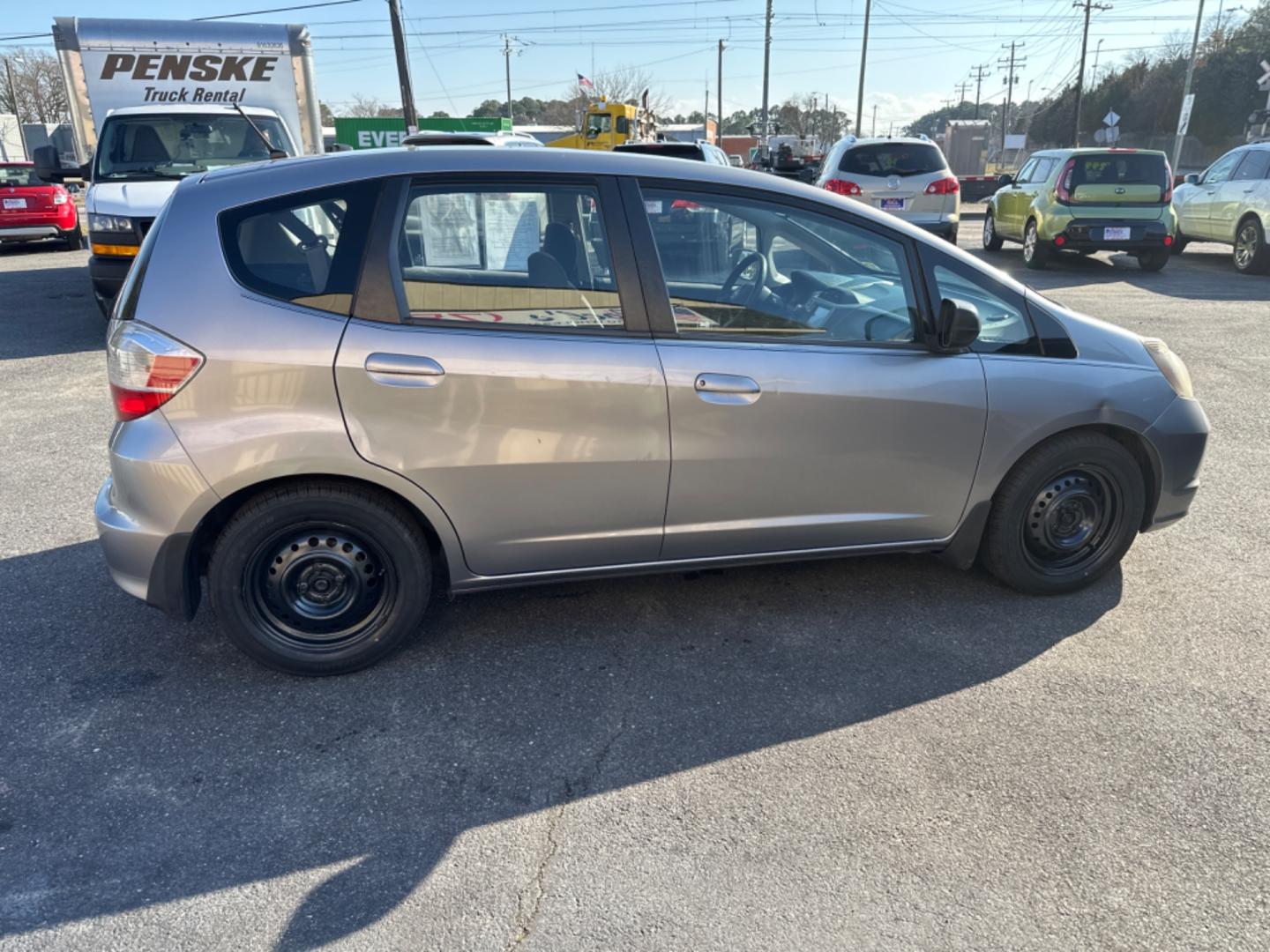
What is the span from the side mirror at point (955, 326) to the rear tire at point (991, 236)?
14.2 metres

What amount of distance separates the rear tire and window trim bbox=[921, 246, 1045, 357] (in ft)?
45.3

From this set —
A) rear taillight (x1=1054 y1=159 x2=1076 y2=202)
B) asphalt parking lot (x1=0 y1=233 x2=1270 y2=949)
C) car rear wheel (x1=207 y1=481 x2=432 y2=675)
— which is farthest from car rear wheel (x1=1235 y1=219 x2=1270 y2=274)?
car rear wheel (x1=207 y1=481 x2=432 y2=675)

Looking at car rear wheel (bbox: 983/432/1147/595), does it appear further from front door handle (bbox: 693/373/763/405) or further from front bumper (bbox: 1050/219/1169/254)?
front bumper (bbox: 1050/219/1169/254)

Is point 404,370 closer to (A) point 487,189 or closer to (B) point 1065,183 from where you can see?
(A) point 487,189

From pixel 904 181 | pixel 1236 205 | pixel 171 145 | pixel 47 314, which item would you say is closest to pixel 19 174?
pixel 47 314

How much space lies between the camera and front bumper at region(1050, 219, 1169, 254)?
42.6 feet

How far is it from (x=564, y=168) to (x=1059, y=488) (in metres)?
2.38

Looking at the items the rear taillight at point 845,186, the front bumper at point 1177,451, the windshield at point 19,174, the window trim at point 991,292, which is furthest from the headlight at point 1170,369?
the windshield at point 19,174

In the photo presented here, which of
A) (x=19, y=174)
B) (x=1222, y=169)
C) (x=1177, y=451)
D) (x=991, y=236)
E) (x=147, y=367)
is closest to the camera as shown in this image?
(x=147, y=367)

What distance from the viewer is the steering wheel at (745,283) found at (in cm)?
338

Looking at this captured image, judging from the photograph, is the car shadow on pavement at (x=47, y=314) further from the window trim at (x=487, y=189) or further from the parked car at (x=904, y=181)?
the parked car at (x=904, y=181)

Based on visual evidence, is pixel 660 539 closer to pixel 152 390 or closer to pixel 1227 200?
pixel 152 390

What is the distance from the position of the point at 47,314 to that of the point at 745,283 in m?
10.2

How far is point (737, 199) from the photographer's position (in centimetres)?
338
